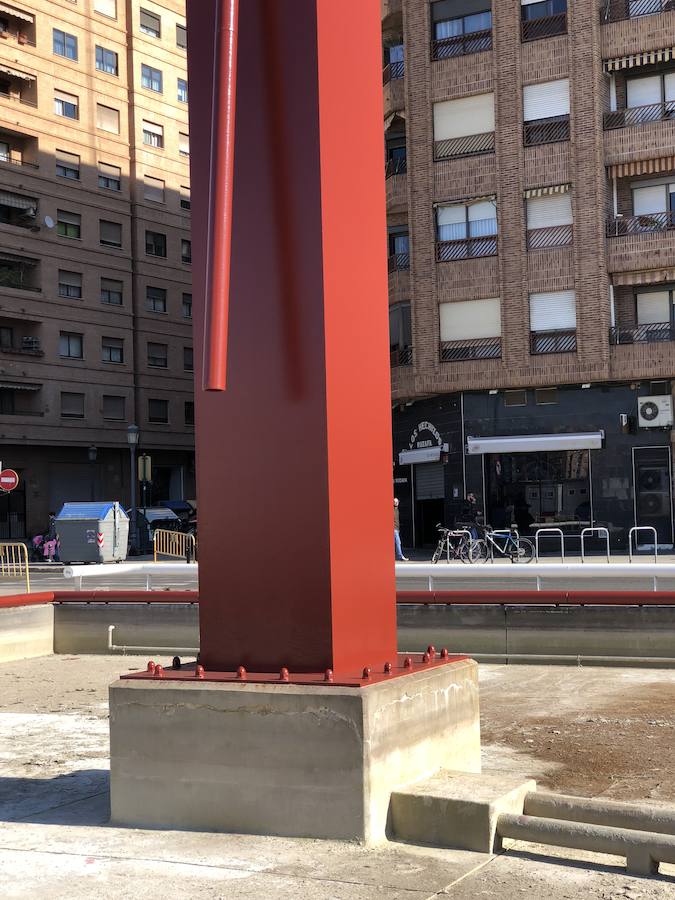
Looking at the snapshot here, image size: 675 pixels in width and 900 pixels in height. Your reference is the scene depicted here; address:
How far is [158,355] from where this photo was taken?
57.0 m

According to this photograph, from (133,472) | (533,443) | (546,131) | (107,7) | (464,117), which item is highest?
(107,7)

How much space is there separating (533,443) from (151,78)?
32.9 m

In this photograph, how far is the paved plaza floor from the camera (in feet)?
15.0

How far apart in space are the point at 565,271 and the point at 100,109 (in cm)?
2916

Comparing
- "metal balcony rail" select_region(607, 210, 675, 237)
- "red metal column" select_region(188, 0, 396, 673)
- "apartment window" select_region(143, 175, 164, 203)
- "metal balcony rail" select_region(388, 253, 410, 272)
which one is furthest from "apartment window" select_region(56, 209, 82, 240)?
"red metal column" select_region(188, 0, 396, 673)

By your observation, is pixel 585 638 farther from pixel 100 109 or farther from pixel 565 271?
pixel 100 109

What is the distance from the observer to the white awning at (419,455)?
3591cm

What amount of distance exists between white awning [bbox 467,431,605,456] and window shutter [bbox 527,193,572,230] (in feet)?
21.0

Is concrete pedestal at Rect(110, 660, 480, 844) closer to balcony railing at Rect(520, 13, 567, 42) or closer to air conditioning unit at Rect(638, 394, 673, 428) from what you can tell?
air conditioning unit at Rect(638, 394, 673, 428)

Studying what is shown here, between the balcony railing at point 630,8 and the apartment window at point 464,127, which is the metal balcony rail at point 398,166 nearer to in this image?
the apartment window at point 464,127

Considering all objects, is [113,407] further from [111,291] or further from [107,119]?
[107,119]

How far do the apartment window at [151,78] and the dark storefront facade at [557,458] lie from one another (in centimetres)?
2866

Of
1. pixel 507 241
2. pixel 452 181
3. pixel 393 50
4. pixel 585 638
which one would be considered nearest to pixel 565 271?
pixel 507 241

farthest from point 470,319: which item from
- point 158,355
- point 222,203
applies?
point 222,203
